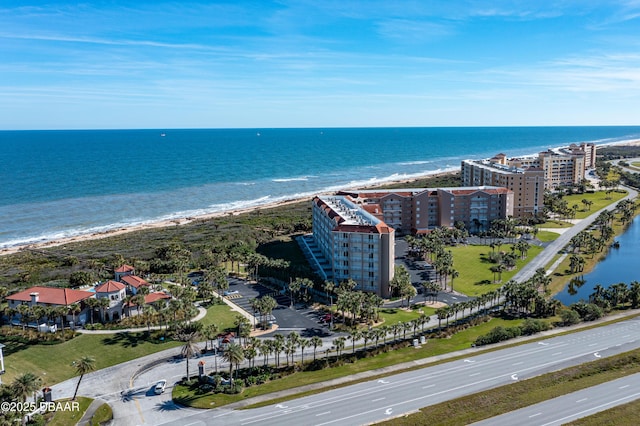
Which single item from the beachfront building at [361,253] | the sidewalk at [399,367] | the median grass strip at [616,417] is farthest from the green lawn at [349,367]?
the median grass strip at [616,417]

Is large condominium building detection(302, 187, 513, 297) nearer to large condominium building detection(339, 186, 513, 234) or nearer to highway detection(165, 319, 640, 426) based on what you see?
large condominium building detection(339, 186, 513, 234)

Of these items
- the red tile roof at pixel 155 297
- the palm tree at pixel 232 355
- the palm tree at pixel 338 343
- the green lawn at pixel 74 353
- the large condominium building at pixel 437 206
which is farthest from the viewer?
the large condominium building at pixel 437 206

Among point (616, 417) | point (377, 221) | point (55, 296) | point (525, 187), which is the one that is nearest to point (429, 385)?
point (616, 417)

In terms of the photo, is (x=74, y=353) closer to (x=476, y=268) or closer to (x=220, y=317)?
(x=220, y=317)

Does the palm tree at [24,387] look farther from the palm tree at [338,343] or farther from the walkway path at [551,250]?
the walkway path at [551,250]

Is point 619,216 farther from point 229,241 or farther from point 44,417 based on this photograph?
point 44,417

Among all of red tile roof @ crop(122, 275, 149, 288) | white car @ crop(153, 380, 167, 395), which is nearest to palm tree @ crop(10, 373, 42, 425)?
white car @ crop(153, 380, 167, 395)

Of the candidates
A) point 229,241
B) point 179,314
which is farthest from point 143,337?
point 229,241
